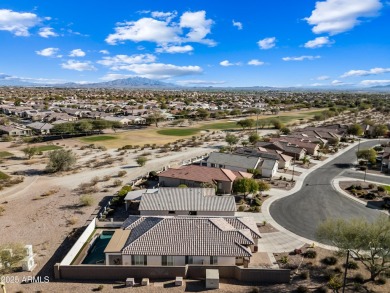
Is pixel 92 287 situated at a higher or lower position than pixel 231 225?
lower

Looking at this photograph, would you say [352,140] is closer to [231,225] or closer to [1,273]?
[231,225]

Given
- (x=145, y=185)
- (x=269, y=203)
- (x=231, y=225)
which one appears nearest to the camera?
(x=231, y=225)

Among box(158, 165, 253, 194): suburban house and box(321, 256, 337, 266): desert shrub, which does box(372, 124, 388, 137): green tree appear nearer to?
box(158, 165, 253, 194): suburban house

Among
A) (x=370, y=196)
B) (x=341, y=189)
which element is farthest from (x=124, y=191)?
(x=370, y=196)

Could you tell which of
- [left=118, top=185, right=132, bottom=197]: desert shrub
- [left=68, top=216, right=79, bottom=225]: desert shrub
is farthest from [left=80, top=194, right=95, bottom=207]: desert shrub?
[left=68, top=216, right=79, bottom=225]: desert shrub

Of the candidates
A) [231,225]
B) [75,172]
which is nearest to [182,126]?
[75,172]

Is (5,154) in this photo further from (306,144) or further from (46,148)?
(306,144)

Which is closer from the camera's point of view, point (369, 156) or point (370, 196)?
point (370, 196)
